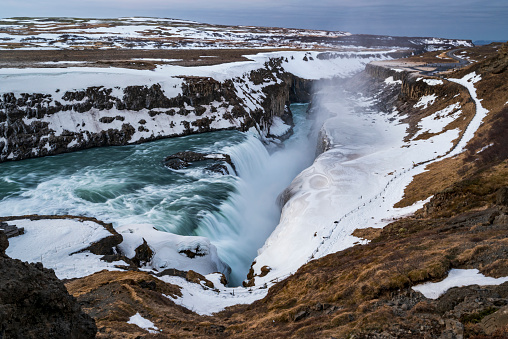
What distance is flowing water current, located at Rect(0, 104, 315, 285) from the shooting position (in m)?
26.5

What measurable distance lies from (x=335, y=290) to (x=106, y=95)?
41874mm

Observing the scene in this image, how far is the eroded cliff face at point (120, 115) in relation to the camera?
3856 cm

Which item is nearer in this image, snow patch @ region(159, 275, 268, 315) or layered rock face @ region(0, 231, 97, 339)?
layered rock face @ region(0, 231, 97, 339)

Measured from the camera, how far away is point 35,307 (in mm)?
8094

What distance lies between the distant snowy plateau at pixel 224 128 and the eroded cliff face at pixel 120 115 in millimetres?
139

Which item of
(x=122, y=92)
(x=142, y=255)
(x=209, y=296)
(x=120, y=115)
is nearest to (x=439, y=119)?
(x=209, y=296)

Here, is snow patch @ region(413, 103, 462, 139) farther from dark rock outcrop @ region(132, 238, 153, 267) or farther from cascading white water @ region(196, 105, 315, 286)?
dark rock outcrop @ region(132, 238, 153, 267)

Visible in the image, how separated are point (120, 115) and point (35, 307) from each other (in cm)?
4059

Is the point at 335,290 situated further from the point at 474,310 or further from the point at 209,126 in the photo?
the point at 209,126

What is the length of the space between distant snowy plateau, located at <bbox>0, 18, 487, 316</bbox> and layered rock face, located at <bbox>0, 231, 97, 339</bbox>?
23.5 feet

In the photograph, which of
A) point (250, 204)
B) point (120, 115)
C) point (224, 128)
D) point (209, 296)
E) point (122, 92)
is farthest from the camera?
→ point (224, 128)

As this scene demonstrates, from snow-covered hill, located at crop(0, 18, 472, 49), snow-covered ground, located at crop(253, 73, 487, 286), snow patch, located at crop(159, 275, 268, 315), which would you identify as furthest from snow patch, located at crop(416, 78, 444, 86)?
snow-covered hill, located at crop(0, 18, 472, 49)

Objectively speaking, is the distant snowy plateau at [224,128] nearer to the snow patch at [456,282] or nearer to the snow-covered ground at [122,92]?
the snow-covered ground at [122,92]

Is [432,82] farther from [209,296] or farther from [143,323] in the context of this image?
[143,323]
